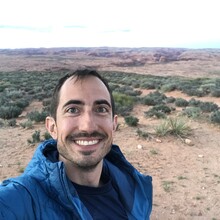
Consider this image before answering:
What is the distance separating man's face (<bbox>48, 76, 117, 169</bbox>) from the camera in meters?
1.98

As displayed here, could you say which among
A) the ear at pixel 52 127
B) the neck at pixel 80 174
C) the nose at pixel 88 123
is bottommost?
the neck at pixel 80 174

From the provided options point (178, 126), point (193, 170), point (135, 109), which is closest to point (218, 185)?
point (193, 170)

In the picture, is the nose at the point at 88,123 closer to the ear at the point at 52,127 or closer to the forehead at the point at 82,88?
the forehead at the point at 82,88

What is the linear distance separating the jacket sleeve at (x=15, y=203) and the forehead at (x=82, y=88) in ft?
2.31

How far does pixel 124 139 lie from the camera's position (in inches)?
312

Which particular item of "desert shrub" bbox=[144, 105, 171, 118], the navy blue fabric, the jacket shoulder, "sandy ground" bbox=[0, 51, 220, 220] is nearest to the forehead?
the navy blue fabric

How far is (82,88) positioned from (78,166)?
51 cm

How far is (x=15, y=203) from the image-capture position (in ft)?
5.04

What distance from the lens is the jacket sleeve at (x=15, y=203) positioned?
58.6 inches

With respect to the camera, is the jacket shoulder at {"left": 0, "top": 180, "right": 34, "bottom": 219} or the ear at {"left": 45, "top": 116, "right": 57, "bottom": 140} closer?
the jacket shoulder at {"left": 0, "top": 180, "right": 34, "bottom": 219}

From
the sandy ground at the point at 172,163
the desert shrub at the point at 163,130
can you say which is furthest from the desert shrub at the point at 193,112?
the desert shrub at the point at 163,130

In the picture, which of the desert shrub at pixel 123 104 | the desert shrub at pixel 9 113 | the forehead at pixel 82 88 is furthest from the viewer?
the desert shrub at pixel 123 104

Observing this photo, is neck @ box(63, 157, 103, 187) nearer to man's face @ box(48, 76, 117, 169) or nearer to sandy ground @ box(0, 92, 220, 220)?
man's face @ box(48, 76, 117, 169)

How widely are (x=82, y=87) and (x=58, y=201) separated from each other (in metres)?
0.75
